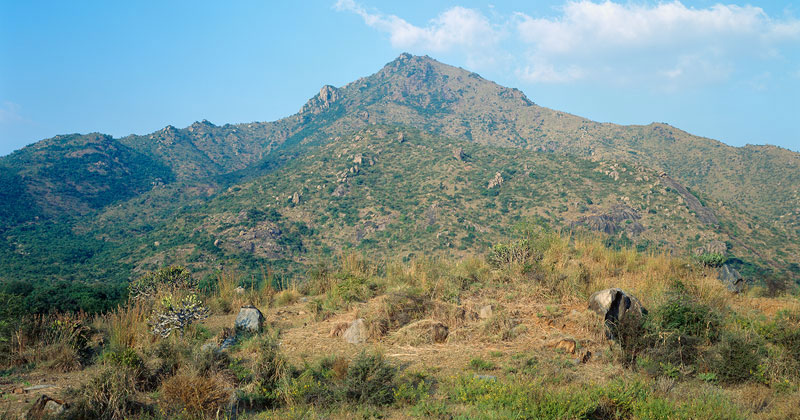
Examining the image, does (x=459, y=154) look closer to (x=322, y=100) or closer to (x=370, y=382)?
(x=370, y=382)

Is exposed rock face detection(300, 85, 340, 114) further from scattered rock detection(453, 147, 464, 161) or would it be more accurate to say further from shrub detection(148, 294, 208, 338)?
shrub detection(148, 294, 208, 338)

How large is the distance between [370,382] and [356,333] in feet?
7.49

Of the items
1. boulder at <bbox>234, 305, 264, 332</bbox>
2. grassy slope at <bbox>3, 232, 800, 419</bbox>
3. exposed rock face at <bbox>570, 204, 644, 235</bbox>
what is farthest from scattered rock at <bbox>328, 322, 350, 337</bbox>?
exposed rock face at <bbox>570, 204, 644, 235</bbox>

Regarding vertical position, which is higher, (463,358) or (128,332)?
(128,332)

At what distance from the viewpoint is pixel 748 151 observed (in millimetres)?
70125

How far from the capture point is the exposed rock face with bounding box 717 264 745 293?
27.7 ft

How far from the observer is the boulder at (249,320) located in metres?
7.92

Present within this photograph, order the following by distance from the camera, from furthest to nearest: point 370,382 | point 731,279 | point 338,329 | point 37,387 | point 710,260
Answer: point 710,260
point 731,279
point 338,329
point 37,387
point 370,382

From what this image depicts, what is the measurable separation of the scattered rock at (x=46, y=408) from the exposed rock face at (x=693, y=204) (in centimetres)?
5269

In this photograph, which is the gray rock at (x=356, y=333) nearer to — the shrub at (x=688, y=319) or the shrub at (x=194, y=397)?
the shrub at (x=194, y=397)

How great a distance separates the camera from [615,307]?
6.44 metres

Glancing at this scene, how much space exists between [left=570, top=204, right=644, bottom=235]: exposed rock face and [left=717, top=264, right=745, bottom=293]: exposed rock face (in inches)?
1318

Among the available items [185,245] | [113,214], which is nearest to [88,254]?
[185,245]

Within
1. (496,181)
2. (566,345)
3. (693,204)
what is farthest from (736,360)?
(496,181)
